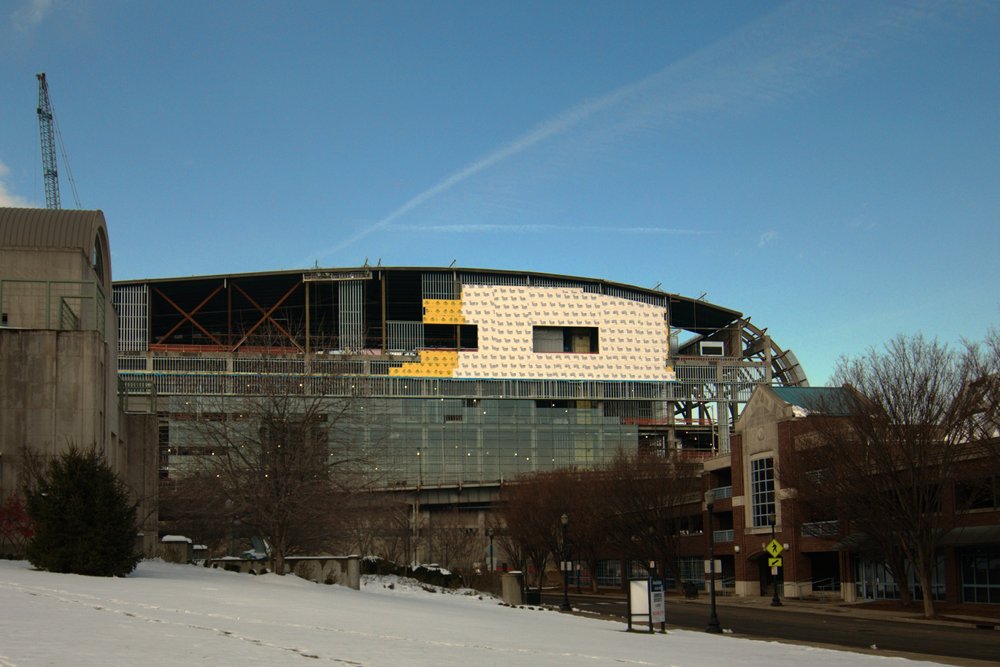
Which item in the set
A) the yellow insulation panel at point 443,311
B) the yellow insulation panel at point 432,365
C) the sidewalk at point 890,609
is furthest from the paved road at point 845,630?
the yellow insulation panel at point 443,311

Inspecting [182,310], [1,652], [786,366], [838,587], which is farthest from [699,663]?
[786,366]

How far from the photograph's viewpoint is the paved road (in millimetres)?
33688

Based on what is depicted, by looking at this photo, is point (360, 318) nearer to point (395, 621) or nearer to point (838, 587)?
point (838, 587)

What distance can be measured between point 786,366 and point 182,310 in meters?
84.3

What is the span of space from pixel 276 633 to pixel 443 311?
4967 inches

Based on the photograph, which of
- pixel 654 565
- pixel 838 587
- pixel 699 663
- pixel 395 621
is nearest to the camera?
pixel 699 663

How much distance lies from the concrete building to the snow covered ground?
19.1ft

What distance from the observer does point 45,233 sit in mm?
41375

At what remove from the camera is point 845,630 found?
42.2 metres

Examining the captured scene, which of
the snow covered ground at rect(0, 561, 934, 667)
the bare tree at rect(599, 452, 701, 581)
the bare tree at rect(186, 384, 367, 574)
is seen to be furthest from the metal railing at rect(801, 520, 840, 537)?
the snow covered ground at rect(0, 561, 934, 667)

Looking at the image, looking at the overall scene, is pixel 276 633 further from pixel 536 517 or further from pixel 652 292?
pixel 652 292

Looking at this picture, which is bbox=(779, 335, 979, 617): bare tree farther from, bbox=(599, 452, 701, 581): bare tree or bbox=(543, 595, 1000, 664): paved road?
bbox=(599, 452, 701, 581): bare tree

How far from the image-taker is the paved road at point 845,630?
111 feet

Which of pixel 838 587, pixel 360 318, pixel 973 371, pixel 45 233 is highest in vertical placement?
pixel 360 318
